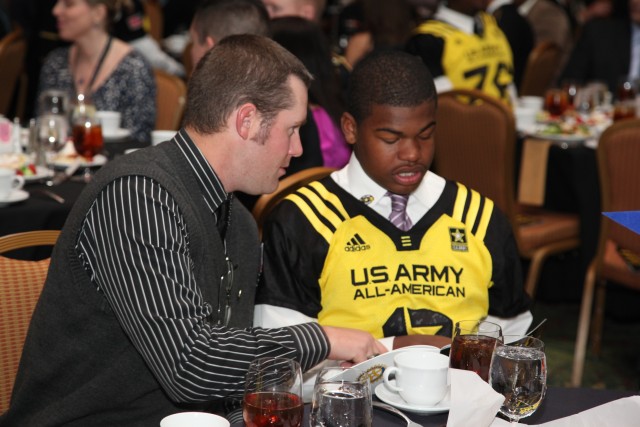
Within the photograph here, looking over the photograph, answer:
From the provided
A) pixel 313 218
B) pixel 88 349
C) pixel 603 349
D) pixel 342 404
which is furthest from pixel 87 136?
pixel 603 349

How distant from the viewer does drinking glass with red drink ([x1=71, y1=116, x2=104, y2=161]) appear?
346cm

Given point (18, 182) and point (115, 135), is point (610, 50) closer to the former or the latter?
point (115, 135)

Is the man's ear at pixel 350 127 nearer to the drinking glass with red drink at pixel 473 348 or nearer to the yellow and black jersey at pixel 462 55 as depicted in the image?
the drinking glass with red drink at pixel 473 348

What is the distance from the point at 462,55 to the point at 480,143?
36.1 inches

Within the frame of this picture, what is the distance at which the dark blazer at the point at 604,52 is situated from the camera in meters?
6.08

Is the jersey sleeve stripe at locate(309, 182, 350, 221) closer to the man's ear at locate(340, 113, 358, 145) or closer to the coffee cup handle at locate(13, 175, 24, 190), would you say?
the man's ear at locate(340, 113, 358, 145)

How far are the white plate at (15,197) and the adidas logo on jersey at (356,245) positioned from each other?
46.4 inches

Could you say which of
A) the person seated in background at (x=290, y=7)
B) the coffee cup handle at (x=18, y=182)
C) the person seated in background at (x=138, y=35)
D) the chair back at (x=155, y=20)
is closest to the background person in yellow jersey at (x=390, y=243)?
the coffee cup handle at (x=18, y=182)

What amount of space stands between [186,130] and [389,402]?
699 mm

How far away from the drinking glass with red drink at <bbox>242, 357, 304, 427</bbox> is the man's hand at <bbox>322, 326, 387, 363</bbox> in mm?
344

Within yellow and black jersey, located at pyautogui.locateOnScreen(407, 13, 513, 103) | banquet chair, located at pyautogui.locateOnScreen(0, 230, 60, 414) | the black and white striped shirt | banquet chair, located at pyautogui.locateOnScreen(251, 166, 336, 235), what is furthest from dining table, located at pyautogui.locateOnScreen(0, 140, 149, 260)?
yellow and black jersey, located at pyautogui.locateOnScreen(407, 13, 513, 103)

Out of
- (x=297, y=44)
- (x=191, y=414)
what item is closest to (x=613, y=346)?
(x=297, y=44)

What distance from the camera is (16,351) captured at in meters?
2.09

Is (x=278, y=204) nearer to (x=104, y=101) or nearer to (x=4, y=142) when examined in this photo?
(x=4, y=142)
